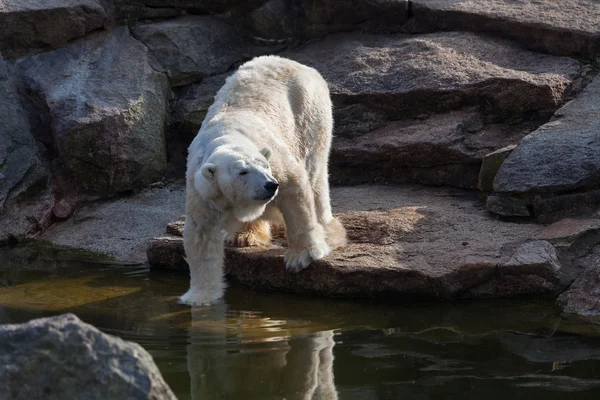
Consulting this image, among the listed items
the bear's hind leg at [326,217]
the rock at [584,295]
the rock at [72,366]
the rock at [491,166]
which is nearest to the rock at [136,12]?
the bear's hind leg at [326,217]

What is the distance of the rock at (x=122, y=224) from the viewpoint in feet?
23.2

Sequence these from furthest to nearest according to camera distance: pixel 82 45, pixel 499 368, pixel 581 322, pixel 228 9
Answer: pixel 228 9, pixel 82 45, pixel 581 322, pixel 499 368

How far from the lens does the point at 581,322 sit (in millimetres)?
5020

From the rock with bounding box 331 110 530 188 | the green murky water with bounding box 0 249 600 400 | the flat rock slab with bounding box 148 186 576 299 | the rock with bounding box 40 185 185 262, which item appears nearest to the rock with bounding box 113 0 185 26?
the rock with bounding box 40 185 185 262

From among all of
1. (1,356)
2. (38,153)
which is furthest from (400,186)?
(1,356)

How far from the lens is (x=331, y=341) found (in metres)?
4.79

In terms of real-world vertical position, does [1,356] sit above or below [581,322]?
above

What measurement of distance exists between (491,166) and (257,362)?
120 inches

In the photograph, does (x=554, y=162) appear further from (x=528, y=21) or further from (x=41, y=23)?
(x=41, y=23)

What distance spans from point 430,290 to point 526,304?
1.88ft

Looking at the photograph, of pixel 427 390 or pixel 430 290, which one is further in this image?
pixel 430 290

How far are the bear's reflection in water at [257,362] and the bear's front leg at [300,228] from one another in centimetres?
66

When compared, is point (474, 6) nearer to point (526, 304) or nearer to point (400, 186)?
point (400, 186)

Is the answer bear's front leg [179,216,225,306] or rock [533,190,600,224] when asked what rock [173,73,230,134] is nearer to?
bear's front leg [179,216,225,306]
